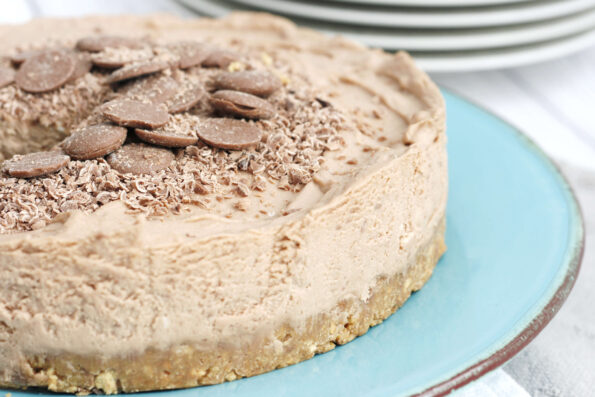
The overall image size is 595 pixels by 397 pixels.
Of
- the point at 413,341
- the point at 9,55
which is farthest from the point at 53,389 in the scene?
the point at 9,55

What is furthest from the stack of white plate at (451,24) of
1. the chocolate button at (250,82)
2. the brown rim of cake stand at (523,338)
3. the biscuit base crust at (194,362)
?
the biscuit base crust at (194,362)

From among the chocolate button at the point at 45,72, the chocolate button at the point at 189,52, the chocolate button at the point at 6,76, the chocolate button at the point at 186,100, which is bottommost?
the chocolate button at the point at 6,76

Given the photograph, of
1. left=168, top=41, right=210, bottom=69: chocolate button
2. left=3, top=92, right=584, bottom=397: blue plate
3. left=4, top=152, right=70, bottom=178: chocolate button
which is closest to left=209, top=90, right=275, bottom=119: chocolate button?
left=168, top=41, right=210, bottom=69: chocolate button

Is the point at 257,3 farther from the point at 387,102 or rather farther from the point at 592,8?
the point at 592,8

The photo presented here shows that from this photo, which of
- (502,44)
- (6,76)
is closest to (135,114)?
(6,76)

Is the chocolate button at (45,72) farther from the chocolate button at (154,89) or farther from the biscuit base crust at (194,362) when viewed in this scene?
the biscuit base crust at (194,362)

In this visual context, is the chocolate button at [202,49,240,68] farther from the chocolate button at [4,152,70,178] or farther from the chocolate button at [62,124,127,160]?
the chocolate button at [4,152,70,178]
